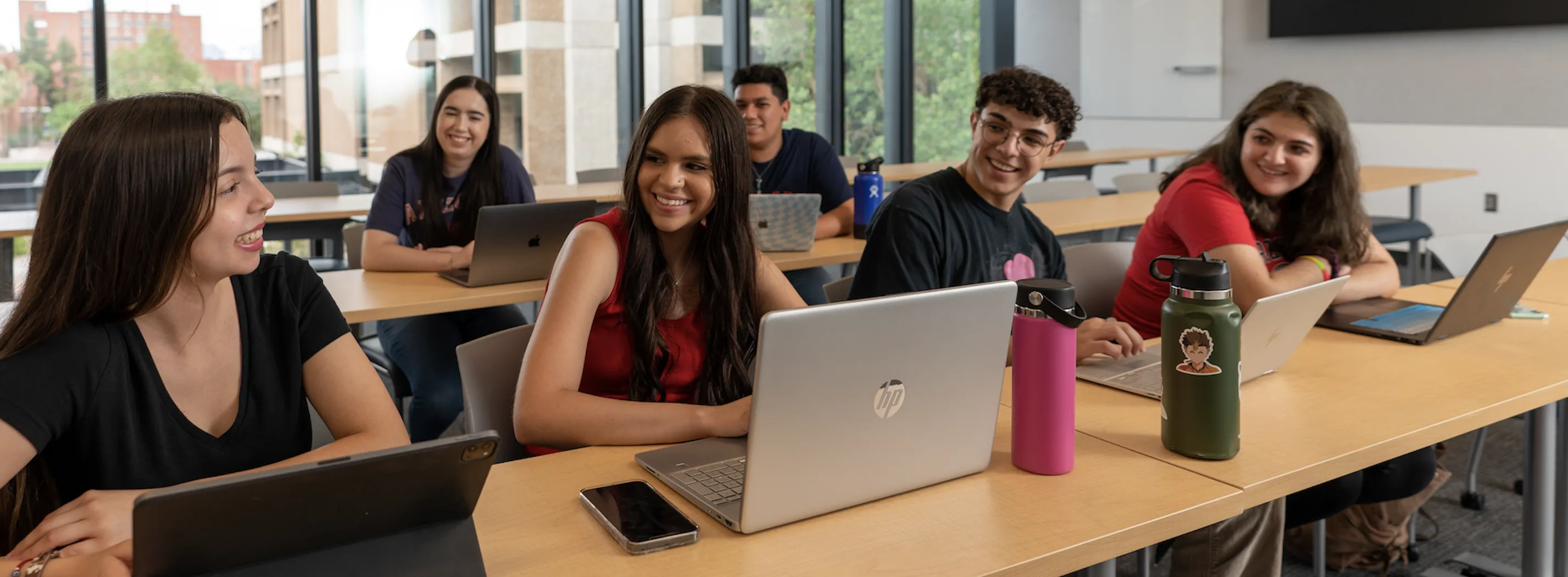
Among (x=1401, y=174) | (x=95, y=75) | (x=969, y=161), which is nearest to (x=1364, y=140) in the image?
(x=1401, y=174)

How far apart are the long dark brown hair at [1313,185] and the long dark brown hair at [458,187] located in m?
1.88

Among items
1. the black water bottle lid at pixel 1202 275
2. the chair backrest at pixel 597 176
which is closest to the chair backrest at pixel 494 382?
the black water bottle lid at pixel 1202 275

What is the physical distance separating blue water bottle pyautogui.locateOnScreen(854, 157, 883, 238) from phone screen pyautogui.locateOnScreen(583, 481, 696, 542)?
217 cm

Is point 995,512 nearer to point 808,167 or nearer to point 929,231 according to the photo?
point 929,231

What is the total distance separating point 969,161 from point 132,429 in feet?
4.87

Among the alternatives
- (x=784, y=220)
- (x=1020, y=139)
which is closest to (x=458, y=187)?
(x=784, y=220)

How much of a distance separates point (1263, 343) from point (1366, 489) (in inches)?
22.8

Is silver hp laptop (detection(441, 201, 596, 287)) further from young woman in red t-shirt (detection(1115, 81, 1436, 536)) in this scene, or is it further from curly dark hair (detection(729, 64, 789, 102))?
young woman in red t-shirt (detection(1115, 81, 1436, 536))

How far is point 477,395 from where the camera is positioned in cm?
169

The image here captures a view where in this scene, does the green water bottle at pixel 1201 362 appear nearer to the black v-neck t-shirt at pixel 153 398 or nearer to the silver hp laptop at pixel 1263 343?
the silver hp laptop at pixel 1263 343

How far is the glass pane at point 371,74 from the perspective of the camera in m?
5.88

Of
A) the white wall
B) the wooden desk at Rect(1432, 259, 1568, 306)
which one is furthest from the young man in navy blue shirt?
the white wall

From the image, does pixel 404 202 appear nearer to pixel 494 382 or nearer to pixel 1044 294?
pixel 494 382

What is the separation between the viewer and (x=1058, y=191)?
4637mm
